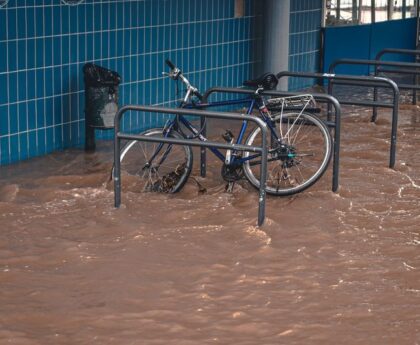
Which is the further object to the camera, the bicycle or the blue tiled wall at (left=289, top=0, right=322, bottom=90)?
the blue tiled wall at (left=289, top=0, right=322, bottom=90)

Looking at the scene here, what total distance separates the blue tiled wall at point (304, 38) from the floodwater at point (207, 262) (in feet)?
17.7

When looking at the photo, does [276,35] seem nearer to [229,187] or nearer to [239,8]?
[239,8]

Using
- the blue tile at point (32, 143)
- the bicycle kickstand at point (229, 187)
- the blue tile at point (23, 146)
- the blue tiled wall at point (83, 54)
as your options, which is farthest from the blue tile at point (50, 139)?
the bicycle kickstand at point (229, 187)

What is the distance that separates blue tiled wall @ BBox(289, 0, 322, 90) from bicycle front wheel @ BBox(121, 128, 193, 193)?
6139 millimetres

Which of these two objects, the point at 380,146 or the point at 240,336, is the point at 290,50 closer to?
the point at 380,146

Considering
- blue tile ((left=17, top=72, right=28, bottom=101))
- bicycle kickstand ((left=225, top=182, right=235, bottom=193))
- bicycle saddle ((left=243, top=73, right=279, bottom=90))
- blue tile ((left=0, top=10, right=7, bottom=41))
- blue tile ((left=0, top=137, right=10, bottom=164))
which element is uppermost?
blue tile ((left=0, top=10, right=7, bottom=41))

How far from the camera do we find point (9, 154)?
9.42 m

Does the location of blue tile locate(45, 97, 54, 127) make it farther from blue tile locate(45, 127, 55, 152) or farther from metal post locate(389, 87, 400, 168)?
metal post locate(389, 87, 400, 168)

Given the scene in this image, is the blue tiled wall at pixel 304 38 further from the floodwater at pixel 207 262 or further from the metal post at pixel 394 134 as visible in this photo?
the floodwater at pixel 207 262

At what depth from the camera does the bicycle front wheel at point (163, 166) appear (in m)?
8.22

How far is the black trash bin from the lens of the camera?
9805mm

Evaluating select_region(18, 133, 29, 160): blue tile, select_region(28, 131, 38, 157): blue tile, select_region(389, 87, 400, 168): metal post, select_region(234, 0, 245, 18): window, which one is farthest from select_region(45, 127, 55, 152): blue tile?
select_region(234, 0, 245, 18): window

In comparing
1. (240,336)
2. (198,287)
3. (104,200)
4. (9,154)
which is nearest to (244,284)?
(198,287)

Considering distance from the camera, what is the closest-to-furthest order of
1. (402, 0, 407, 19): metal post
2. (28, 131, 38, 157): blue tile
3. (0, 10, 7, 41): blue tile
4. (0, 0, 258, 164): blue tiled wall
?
(0, 10, 7, 41): blue tile
(0, 0, 258, 164): blue tiled wall
(28, 131, 38, 157): blue tile
(402, 0, 407, 19): metal post
